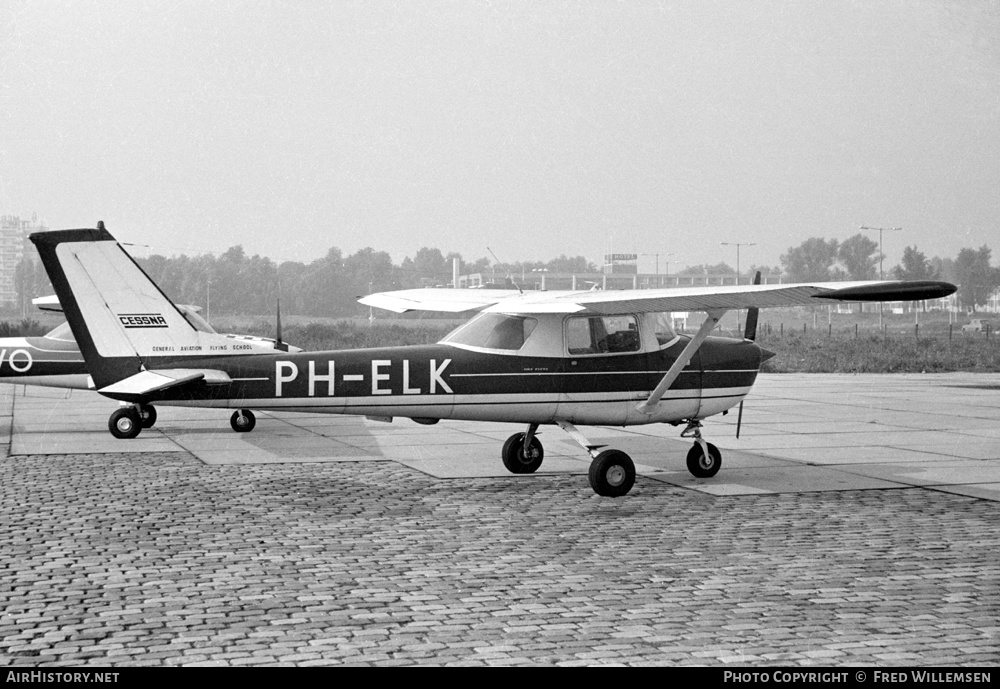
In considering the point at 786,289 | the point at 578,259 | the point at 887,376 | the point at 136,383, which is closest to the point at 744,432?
the point at 786,289

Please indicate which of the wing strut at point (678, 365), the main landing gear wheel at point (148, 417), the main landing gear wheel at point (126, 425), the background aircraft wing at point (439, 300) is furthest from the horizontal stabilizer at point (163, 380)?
the main landing gear wheel at point (148, 417)

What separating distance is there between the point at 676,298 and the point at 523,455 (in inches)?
120

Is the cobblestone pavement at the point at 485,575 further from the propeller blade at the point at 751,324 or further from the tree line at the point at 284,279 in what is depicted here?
the tree line at the point at 284,279

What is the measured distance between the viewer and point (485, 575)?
26.4ft

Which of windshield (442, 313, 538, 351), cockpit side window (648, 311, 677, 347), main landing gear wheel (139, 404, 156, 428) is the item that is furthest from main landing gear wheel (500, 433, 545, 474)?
main landing gear wheel (139, 404, 156, 428)

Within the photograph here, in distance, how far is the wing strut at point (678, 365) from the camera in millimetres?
12075

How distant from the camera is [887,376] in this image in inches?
1421

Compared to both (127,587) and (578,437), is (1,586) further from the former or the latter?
(578,437)

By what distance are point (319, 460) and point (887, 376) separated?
1033 inches

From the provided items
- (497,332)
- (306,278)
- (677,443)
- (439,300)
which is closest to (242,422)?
(439,300)

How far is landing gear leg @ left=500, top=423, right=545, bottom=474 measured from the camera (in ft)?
44.0

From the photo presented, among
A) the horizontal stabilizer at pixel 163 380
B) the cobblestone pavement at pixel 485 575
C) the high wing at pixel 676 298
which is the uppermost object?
the high wing at pixel 676 298

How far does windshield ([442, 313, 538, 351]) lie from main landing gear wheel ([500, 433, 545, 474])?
1400 mm

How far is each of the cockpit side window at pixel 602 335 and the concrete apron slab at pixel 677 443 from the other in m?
1.69
